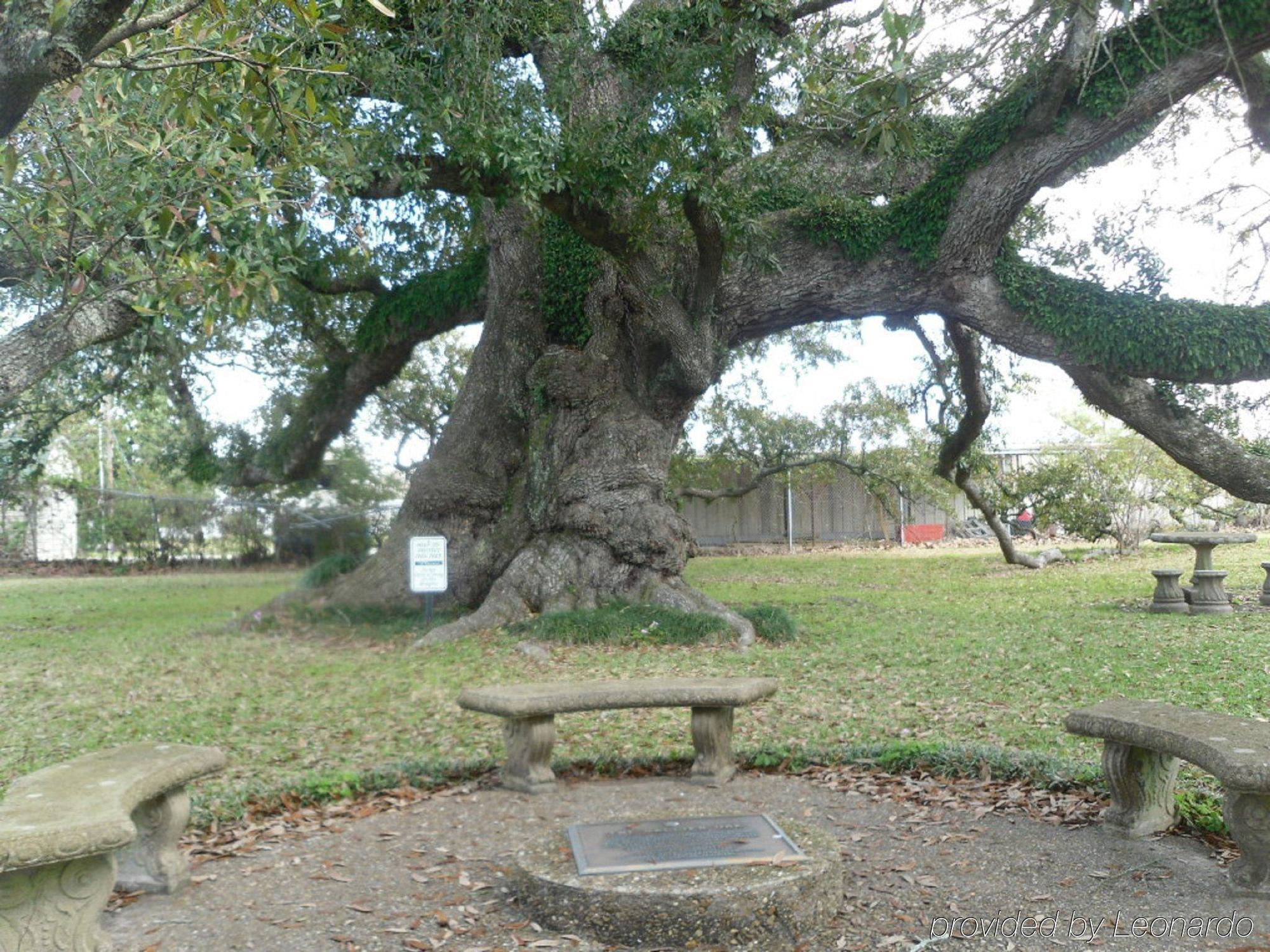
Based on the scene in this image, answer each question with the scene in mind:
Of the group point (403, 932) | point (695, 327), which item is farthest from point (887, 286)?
point (403, 932)

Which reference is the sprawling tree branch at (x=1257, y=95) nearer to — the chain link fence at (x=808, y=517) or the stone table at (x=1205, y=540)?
the stone table at (x=1205, y=540)

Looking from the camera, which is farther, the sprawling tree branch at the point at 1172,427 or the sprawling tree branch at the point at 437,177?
the sprawling tree branch at the point at 1172,427

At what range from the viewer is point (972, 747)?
622 cm

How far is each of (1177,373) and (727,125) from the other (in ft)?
16.1

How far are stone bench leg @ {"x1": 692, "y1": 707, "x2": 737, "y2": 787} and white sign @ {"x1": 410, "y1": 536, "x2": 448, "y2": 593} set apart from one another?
17.8 ft

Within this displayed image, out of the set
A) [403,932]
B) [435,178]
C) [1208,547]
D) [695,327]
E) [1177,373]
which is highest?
[435,178]

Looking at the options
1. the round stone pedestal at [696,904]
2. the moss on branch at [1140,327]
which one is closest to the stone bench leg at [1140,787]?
the round stone pedestal at [696,904]

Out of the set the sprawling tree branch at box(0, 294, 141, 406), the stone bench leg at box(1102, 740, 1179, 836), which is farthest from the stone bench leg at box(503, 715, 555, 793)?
the sprawling tree branch at box(0, 294, 141, 406)

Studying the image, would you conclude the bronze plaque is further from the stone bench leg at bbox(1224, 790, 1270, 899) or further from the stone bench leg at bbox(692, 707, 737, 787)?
the stone bench leg at bbox(1224, 790, 1270, 899)

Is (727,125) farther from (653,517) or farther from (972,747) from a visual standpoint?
(972,747)

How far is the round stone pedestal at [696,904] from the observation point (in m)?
3.82

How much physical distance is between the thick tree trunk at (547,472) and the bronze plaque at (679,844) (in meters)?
5.80

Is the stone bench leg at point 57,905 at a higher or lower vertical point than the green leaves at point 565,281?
lower

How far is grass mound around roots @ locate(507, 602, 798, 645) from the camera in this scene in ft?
33.8
